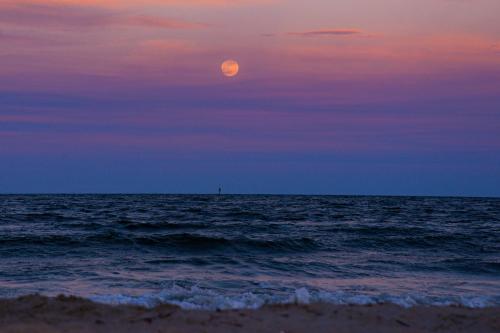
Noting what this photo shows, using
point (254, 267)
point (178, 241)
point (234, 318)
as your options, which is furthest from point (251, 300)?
point (178, 241)

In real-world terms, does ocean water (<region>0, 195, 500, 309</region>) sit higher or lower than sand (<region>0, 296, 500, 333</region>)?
lower

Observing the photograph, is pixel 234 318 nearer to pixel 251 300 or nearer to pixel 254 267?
pixel 251 300

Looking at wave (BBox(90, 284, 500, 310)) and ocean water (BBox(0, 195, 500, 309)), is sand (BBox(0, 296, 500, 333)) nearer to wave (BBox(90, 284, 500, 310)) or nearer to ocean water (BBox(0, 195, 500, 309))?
wave (BBox(90, 284, 500, 310))

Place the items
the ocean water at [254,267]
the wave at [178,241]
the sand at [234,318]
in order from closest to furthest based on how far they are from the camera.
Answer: the sand at [234,318] < the ocean water at [254,267] < the wave at [178,241]

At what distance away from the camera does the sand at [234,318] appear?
7.50m

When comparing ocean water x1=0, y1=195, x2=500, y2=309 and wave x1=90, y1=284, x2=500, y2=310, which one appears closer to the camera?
wave x1=90, y1=284, x2=500, y2=310

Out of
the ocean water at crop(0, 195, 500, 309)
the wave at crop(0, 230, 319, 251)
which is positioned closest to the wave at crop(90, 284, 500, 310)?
the ocean water at crop(0, 195, 500, 309)

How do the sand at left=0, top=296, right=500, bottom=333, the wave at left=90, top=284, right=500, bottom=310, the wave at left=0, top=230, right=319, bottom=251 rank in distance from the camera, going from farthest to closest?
the wave at left=0, top=230, right=319, bottom=251 → the wave at left=90, top=284, right=500, bottom=310 → the sand at left=0, top=296, right=500, bottom=333

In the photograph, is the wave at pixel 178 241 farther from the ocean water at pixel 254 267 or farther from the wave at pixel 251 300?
the wave at pixel 251 300

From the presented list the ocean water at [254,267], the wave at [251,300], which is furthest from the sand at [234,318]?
the ocean water at [254,267]

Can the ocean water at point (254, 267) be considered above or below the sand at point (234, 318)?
below

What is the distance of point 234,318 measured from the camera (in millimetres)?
8031

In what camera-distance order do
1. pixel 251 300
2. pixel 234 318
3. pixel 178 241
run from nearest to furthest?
pixel 234 318 < pixel 251 300 < pixel 178 241

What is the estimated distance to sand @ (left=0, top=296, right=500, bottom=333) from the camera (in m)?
7.50
